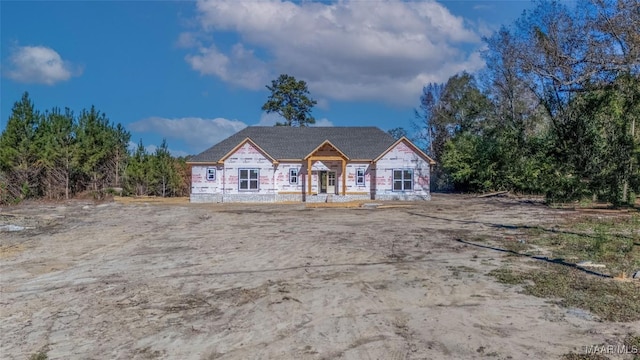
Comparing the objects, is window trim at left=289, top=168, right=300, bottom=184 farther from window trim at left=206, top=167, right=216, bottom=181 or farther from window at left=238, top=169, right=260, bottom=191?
window trim at left=206, top=167, right=216, bottom=181

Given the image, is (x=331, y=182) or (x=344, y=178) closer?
(x=344, y=178)

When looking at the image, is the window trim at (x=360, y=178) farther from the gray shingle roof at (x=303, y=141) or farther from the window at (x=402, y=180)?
the window at (x=402, y=180)

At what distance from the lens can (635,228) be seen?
42.9 ft

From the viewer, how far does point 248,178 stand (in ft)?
94.5

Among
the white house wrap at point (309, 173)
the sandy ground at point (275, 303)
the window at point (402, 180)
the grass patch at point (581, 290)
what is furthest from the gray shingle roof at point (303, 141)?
the grass patch at point (581, 290)

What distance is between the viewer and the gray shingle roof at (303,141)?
97.5 ft

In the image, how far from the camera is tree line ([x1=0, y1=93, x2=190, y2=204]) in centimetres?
2652

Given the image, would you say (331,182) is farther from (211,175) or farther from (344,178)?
(211,175)

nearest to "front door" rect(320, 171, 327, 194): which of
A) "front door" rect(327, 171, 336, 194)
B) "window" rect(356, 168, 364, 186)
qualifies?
"front door" rect(327, 171, 336, 194)

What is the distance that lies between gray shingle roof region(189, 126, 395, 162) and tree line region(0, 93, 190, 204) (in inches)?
190

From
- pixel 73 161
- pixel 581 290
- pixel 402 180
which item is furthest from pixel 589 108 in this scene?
pixel 73 161

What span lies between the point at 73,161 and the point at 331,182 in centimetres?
1766

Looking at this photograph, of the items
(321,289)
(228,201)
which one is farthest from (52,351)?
(228,201)

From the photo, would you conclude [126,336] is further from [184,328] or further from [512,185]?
[512,185]
